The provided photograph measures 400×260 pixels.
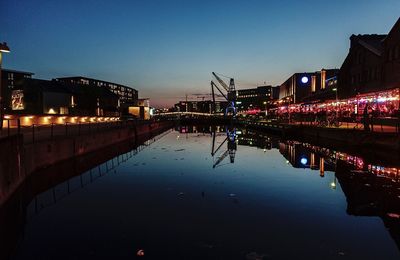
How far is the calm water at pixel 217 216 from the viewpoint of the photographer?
11336 mm

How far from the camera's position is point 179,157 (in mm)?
37000

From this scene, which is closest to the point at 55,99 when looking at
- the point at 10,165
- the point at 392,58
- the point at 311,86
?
the point at 311,86

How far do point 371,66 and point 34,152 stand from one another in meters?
49.4

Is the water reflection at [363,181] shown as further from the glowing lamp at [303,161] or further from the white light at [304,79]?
the white light at [304,79]

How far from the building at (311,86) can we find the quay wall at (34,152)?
176ft

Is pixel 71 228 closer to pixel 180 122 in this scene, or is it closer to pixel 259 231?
pixel 259 231

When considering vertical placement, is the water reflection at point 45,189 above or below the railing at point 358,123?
below

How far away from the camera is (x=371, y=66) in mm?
55156

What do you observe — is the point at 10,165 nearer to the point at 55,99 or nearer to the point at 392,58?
the point at 392,58

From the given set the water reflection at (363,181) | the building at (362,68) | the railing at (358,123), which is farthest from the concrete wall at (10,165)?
the building at (362,68)

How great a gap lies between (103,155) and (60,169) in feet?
35.7

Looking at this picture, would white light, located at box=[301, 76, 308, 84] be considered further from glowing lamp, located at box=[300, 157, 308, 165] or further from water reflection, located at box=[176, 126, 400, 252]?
glowing lamp, located at box=[300, 157, 308, 165]

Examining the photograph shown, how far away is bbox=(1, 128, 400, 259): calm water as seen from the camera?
11.3 metres

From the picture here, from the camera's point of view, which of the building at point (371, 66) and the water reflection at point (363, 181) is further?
the building at point (371, 66)
